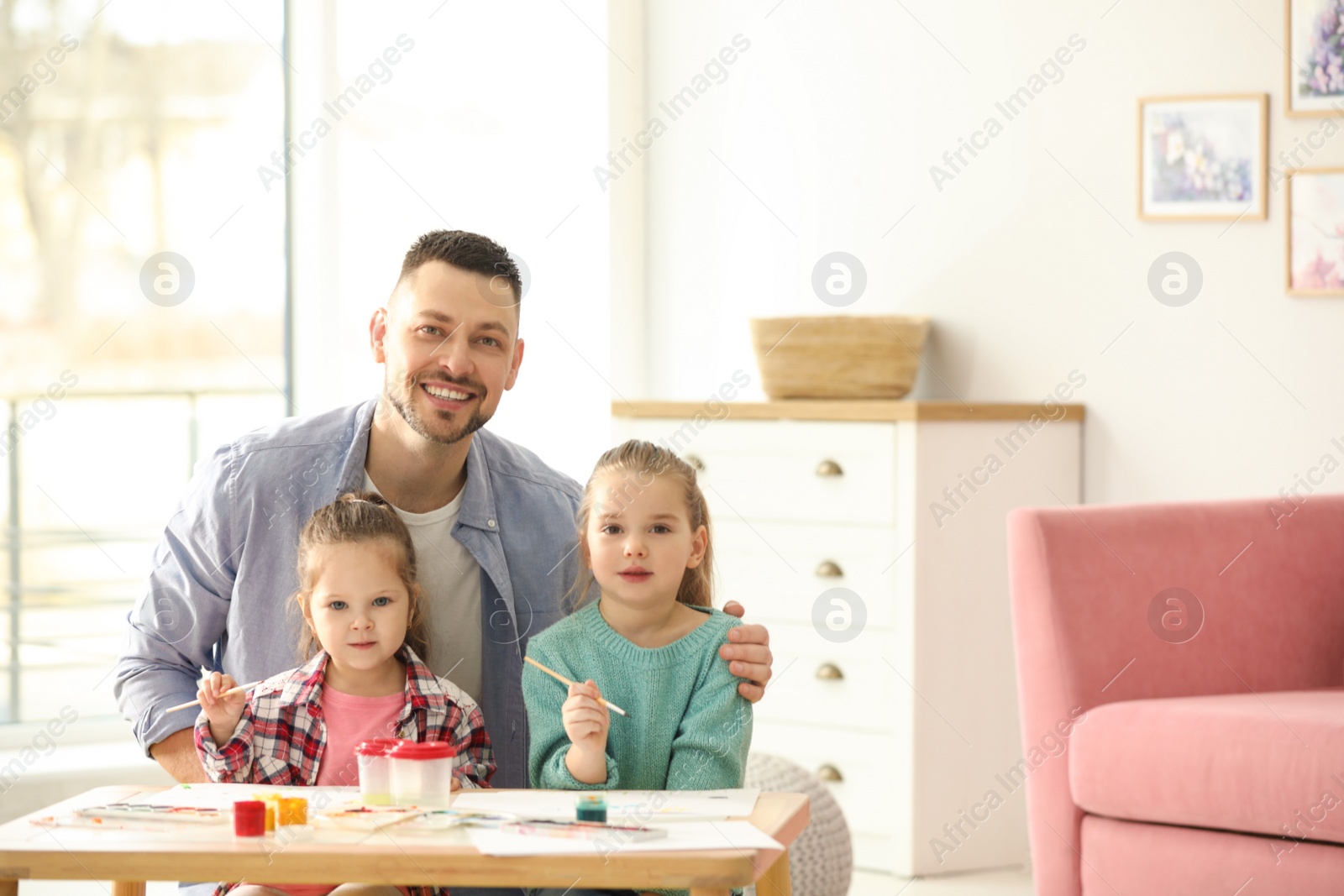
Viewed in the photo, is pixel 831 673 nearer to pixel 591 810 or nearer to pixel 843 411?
pixel 843 411

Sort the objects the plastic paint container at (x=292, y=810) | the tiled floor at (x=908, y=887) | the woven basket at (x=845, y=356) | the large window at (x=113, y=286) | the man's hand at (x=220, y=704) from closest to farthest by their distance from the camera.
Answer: the plastic paint container at (x=292, y=810)
the man's hand at (x=220, y=704)
the tiled floor at (x=908, y=887)
the woven basket at (x=845, y=356)
the large window at (x=113, y=286)

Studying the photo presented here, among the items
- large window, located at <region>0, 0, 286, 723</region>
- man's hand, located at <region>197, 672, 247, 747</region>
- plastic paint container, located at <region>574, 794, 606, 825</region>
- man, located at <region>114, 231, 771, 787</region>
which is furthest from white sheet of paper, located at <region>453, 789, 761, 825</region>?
large window, located at <region>0, 0, 286, 723</region>

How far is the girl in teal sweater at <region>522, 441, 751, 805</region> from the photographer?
1.69m

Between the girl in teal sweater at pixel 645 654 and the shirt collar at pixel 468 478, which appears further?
the shirt collar at pixel 468 478

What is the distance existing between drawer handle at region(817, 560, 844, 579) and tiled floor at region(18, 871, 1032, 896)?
2.11 ft

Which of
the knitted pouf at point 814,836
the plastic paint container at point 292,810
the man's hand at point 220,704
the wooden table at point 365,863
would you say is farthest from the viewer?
the knitted pouf at point 814,836

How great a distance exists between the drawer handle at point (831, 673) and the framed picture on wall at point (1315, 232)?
1255 mm

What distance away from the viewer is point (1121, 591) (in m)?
2.62

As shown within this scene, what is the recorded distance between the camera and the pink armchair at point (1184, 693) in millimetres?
2271

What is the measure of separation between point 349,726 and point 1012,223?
7.54 ft

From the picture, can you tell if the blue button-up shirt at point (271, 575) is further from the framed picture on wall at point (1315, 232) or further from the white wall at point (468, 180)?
the framed picture on wall at point (1315, 232)

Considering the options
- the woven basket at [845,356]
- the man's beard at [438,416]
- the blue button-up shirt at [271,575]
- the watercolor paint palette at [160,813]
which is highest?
the woven basket at [845,356]

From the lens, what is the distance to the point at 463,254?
192cm

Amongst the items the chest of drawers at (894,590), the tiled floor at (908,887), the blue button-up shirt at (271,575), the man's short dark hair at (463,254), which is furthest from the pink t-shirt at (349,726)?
the chest of drawers at (894,590)
